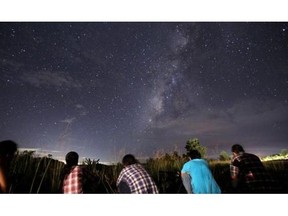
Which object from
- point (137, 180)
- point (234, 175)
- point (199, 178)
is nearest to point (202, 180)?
point (199, 178)

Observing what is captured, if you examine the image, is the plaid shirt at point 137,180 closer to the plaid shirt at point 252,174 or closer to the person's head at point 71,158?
the person's head at point 71,158

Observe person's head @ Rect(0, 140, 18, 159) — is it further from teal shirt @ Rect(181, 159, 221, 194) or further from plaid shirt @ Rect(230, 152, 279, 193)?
plaid shirt @ Rect(230, 152, 279, 193)

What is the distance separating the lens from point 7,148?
9.21ft

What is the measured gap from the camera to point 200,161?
319cm

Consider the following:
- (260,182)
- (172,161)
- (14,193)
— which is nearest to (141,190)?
(260,182)

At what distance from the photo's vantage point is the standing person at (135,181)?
2.91 m

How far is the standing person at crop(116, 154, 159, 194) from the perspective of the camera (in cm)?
291

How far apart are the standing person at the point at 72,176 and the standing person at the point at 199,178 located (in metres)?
1.25

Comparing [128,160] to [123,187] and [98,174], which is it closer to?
[123,187]
